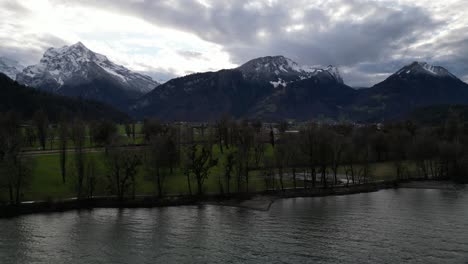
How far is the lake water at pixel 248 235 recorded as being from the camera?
54781 mm

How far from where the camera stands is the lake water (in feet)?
180

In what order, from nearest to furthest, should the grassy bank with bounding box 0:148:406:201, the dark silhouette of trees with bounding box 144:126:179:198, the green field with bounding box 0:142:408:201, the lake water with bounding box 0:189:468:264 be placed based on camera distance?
the lake water with bounding box 0:189:468:264 → the grassy bank with bounding box 0:148:406:201 → the green field with bounding box 0:142:408:201 → the dark silhouette of trees with bounding box 144:126:179:198

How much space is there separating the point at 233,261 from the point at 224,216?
90.3 feet

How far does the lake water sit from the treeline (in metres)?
12.9

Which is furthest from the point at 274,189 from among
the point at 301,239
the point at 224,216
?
the point at 301,239

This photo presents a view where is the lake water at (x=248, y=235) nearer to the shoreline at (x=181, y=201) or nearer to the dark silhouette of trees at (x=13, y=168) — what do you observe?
the shoreline at (x=181, y=201)

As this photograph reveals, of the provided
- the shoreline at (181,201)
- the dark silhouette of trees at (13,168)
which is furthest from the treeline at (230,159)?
the shoreline at (181,201)

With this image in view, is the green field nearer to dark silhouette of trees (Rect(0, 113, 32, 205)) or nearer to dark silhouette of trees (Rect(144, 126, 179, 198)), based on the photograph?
dark silhouette of trees (Rect(144, 126, 179, 198))

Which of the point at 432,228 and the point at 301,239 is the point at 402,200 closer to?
the point at 432,228

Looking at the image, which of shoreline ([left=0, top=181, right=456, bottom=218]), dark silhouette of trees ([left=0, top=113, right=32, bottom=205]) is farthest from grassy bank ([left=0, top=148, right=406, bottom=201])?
shoreline ([left=0, top=181, right=456, bottom=218])

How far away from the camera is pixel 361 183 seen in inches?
4786

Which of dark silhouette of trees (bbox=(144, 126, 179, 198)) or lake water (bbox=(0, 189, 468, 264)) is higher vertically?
dark silhouette of trees (bbox=(144, 126, 179, 198))

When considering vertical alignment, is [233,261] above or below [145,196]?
below

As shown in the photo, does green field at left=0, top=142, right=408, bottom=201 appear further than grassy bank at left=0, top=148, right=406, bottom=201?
Yes
